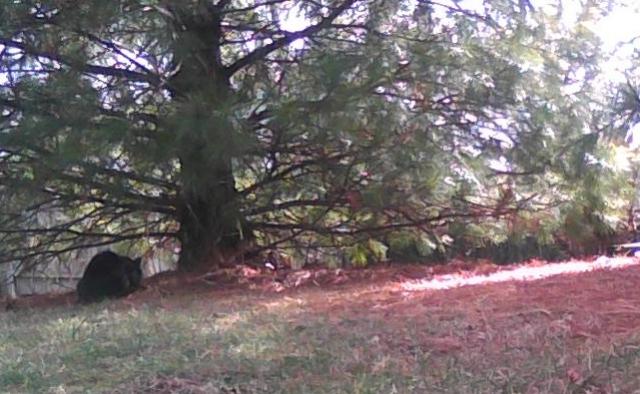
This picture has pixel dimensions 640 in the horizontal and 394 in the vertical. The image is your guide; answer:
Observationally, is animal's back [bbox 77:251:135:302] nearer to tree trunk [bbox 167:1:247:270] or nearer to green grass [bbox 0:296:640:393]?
tree trunk [bbox 167:1:247:270]

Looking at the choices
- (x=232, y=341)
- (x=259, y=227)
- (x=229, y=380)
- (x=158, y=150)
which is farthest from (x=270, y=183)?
(x=229, y=380)

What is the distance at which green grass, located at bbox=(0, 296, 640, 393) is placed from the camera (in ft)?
11.5

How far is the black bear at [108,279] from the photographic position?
793 cm

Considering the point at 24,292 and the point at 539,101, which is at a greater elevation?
the point at 539,101

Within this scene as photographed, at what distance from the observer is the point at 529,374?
353cm

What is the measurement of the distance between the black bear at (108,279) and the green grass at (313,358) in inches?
98.4

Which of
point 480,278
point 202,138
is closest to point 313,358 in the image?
point 202,138

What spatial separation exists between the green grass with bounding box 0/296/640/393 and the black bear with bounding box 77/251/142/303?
2.50 metres

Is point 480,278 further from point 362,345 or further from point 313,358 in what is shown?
point 313,358

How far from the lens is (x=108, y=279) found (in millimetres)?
7957

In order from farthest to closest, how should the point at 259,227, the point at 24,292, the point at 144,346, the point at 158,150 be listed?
1. the point at 24,292
2. the point at 259,227
3. the point at 158,150
4. the point at 144,346

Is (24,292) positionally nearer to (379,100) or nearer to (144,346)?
(379,100)

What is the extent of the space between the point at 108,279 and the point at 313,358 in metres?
4.39

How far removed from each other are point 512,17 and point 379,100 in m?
1.58
